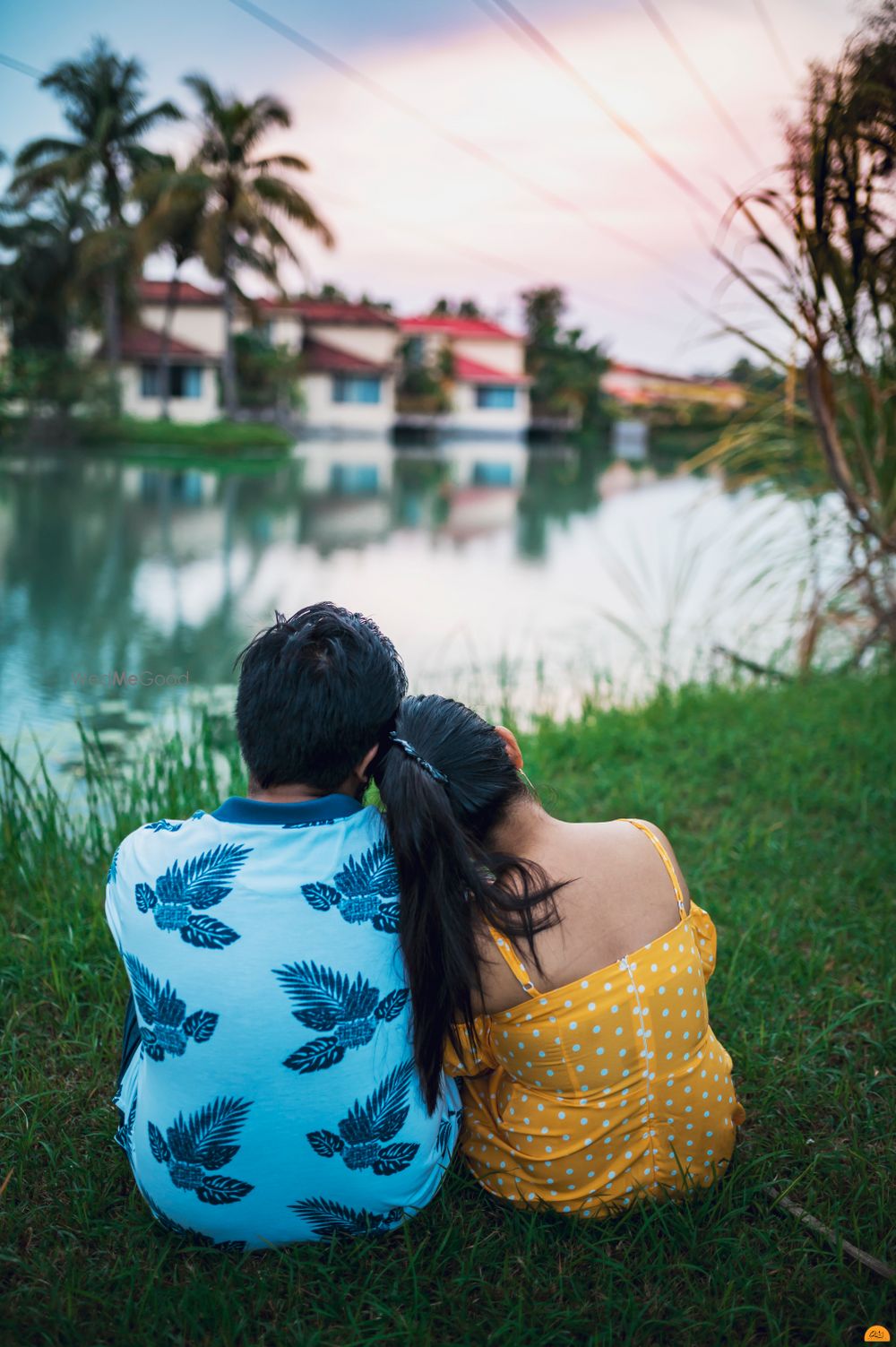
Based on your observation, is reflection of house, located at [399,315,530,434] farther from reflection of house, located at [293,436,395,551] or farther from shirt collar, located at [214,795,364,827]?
shirt collar, located at [214,795,364,827]

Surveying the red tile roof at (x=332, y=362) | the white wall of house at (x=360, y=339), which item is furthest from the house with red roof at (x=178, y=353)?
the white wall of house at (x=360, y=339)

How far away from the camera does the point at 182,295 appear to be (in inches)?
1051

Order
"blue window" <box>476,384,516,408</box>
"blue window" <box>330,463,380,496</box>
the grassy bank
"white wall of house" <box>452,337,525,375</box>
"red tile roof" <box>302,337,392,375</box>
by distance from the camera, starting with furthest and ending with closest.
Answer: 1. "white wall of house" <box>452,337,525,375</box>
2. "blue window" <box>476,384,516,408</box>
3. "red tile roof" <box>302,337,392,375</box>
4. the grassy bank
5. "blue window" <box>330,463,380,496</box>

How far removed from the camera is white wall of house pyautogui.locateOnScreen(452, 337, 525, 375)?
32719mm

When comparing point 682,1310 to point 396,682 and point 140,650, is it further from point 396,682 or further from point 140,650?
point 140,650

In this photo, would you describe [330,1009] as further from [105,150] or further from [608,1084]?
[105,150]

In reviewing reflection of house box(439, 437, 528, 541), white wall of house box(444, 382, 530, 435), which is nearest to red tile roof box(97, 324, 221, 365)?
reflection of house box(439, 437, 528, 541)

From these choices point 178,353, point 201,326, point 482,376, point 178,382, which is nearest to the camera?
point 178,353

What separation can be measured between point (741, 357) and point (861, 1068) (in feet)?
9.15

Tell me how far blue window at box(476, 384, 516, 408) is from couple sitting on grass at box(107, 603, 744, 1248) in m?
32.1

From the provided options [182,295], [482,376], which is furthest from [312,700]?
[482,376]

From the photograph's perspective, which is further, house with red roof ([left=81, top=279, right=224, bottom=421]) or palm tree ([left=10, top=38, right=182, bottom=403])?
house with red roof ([left=81, top=279, right=224, bottom=421])

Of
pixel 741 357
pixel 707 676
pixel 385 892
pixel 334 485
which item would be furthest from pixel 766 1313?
pixel 334 485

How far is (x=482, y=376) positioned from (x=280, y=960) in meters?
32.0
